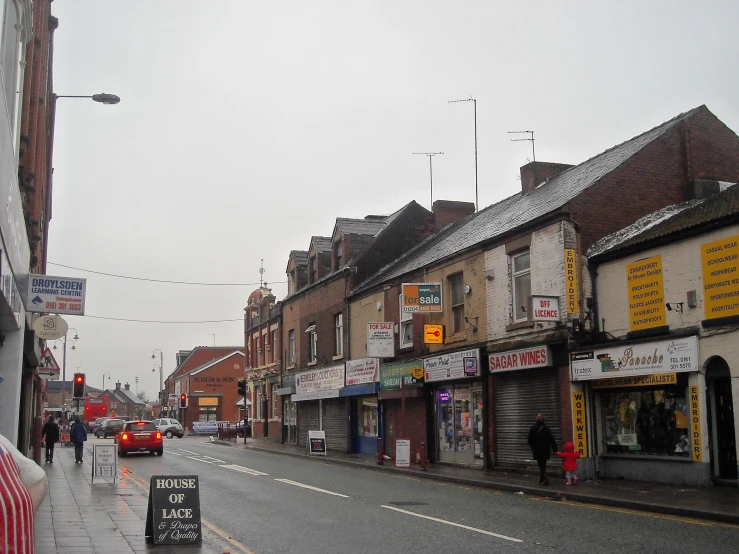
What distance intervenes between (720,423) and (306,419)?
2566 cm

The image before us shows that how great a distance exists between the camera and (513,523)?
12.2 m

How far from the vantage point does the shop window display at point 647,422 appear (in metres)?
16.9

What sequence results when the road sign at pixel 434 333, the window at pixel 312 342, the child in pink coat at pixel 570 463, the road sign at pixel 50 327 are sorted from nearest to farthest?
1. the road sign at pixel 50 327
2. the child in pink coat at pixel 570 463
3. the road sign at pixel 434 333
4. the window at pixel 312 342

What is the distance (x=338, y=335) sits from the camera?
118 ft

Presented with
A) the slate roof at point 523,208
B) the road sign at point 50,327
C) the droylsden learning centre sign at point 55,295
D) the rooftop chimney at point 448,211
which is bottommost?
the road sign at point 50,327

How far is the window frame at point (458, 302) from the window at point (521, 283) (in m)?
2.99

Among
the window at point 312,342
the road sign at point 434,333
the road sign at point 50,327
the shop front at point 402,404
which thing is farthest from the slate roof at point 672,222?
the window at point 312,342

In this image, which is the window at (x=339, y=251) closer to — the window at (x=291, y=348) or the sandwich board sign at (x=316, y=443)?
the window at (x=291, y=348)

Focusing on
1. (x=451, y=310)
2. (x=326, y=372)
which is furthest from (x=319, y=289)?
(x=451, y=310)

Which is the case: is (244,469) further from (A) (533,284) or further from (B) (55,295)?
(B) (55,295)

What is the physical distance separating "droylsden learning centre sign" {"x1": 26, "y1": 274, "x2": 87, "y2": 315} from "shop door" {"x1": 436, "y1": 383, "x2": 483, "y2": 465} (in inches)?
509

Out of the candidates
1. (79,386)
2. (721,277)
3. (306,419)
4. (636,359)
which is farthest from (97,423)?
(721,277)

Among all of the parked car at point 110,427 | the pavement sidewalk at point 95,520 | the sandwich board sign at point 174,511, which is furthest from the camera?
the parked car at point 110,427

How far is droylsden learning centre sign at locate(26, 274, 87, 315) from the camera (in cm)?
1421
